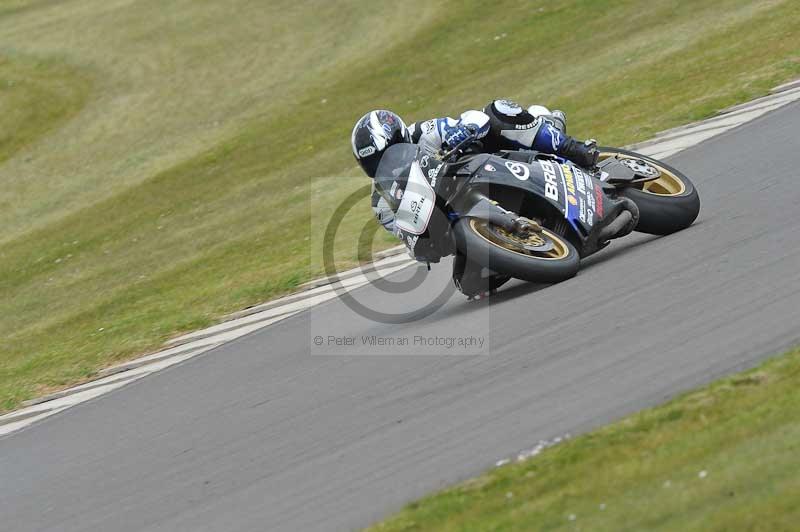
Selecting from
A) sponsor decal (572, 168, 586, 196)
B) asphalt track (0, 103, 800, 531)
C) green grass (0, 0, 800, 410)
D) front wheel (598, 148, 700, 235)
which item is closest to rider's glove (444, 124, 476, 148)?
sponsor decal (572, 168, 586, 196)

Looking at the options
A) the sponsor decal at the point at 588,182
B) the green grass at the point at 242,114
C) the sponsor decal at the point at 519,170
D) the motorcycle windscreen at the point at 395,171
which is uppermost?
the motorcycle windscreen at the point at 395,171

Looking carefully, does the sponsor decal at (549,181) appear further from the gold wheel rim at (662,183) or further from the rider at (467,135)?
the gold wheel rim at (662,183)

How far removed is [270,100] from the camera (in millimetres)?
24016

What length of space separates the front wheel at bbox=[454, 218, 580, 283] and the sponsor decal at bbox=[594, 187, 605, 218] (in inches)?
14.0

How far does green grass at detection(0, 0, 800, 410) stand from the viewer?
531 inches

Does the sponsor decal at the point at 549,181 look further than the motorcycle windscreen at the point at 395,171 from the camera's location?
Yes

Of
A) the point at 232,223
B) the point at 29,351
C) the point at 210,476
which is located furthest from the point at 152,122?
the point at 210,476

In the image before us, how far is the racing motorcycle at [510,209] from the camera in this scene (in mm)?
8039

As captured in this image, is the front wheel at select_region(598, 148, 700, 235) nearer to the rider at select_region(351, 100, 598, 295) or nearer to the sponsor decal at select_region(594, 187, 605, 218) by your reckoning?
the sponsor decal at select_region(594, 187, 605, 218)

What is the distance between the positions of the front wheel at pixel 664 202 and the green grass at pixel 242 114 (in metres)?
3.85

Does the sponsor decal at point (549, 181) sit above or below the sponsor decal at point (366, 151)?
below

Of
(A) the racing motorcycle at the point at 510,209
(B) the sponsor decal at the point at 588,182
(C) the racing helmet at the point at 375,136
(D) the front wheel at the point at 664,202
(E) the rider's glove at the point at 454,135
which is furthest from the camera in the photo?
(D) the front wheel at the point at 664,202

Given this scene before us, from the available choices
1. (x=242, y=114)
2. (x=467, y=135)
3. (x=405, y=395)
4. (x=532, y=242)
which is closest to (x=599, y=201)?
(x=532, y=242)

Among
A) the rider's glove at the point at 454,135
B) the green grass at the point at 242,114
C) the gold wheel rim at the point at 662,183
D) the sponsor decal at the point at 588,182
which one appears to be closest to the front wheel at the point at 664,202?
the gold wheel rim at the point at 662,183
